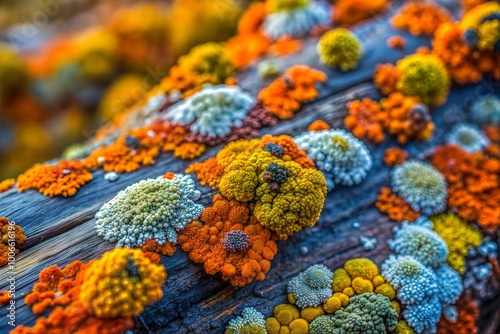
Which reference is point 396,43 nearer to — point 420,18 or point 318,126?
point 420,18

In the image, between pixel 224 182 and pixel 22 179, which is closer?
pixel 224 182

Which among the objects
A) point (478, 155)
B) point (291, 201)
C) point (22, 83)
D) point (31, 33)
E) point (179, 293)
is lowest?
point (478, 155)

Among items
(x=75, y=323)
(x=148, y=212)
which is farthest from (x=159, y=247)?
(x=75, y=323)

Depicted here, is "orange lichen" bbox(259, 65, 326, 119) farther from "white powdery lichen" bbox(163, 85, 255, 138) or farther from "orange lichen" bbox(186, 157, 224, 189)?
"orange lichen" bbox(186, 157, 224, 189)

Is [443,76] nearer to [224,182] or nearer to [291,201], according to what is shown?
[291,201]

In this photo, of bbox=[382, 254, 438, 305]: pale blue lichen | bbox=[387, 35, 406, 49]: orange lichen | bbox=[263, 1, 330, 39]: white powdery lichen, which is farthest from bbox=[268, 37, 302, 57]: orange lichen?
bbox=[382, 254, 438, 305]: pale blue lichen

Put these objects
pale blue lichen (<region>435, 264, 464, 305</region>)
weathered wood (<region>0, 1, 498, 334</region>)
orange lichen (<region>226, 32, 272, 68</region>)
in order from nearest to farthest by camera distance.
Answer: weathered wood (<region>0, 1, 498, 334</region>), pale blue lichen (<region>435, 264, 464, 305</region>), orange lichen (<region>226, 32, 272, 68</region>)

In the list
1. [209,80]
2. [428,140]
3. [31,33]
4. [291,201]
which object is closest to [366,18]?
[428,140]
